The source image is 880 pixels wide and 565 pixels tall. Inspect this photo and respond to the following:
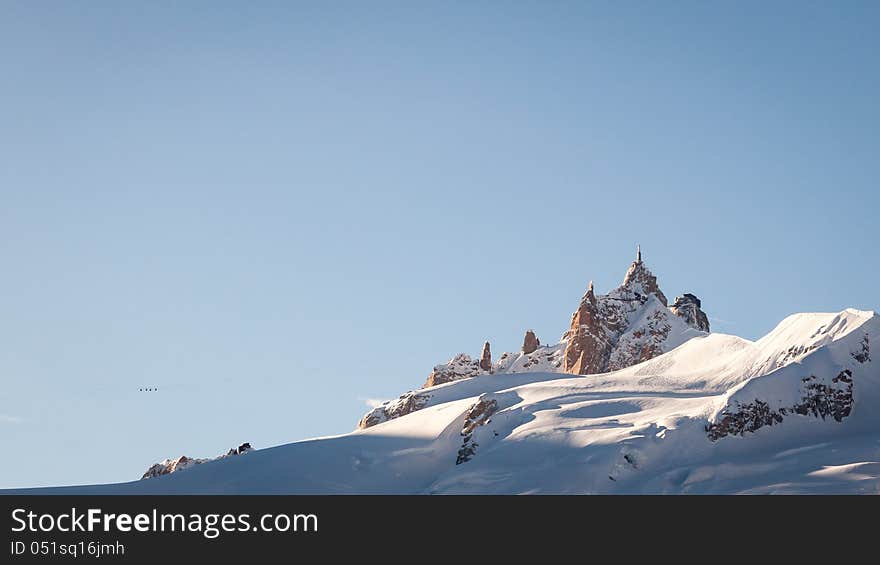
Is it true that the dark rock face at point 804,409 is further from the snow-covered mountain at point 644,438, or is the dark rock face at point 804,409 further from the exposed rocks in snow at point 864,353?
the exposed rocks in snow at point 864,353

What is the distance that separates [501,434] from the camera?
16488 centimetres

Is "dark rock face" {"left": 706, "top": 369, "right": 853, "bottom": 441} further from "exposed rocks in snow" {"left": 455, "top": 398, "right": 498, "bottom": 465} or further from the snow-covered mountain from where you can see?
"exposed rocks in snow" {"left": 455, "top": 398, "right": 498, "bottom": 465}

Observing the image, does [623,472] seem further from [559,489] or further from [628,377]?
[628,377]

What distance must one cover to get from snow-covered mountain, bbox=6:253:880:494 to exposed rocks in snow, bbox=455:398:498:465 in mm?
223

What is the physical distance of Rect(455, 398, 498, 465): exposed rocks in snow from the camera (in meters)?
165

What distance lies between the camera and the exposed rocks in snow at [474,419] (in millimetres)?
165038

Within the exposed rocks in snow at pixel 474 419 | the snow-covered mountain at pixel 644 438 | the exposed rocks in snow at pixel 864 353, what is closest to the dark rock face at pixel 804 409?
the snow-covered mountain at pixel 644 438

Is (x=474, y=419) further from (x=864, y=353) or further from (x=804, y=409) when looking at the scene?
(x=864, y=353)

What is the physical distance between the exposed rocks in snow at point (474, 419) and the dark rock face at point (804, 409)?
32.8 m

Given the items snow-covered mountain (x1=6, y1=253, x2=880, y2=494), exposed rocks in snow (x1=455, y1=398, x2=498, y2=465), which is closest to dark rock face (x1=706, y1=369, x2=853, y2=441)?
snow-covered mountain (x1=6, y1=253, x2=880, y2=494)

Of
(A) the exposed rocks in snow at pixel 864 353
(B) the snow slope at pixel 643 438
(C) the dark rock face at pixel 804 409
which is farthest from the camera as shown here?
(A) the exposed rocks in snow at pixel 864 353

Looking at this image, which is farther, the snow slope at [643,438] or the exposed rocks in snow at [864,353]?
the exposed rocks in snow at [864,353]
